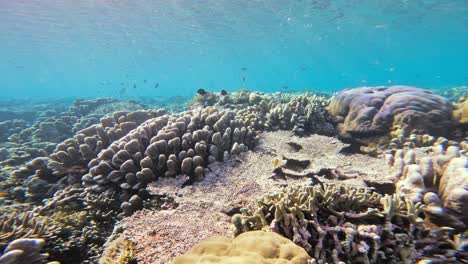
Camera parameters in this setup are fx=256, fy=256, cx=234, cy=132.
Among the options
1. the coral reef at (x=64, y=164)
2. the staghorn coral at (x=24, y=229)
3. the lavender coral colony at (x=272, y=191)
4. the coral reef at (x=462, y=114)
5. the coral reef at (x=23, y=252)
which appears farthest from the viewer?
the coral reef at (x=462, y=114)

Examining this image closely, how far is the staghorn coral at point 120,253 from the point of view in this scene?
2869 millimetres

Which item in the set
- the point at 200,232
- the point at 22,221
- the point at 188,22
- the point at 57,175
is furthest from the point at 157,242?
the point at 188,22

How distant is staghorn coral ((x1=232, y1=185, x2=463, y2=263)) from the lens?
104 inches

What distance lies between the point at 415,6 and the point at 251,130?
127ft

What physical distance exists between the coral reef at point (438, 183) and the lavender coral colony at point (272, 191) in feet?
0.05

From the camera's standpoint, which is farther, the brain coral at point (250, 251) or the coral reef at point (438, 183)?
the coral reef at point (438, 183)

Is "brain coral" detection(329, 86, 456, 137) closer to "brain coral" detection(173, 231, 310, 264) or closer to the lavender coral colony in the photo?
the lavender coral colony

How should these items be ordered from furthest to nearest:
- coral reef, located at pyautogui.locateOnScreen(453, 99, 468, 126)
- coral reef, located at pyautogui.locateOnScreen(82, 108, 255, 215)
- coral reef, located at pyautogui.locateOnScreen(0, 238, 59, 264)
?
coral reef, located at pyautogui.locateOnScreen(453, 99, 468, 126), coral reef, located at pyautogui.locateOnScreen(82, 108, 255, 215), coral reef, located at pyautogui.locateOnScreen(0, 238, 59, 264)

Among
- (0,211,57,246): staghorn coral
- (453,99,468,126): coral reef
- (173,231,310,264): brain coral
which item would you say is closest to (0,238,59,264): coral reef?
(0,211,57,246): staghorn coral

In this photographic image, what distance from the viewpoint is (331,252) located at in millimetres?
2635

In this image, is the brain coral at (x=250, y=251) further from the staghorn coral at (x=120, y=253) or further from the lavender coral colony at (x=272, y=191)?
the staghorn coral at (x=120, y=253)

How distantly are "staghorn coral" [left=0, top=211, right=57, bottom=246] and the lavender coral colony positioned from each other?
0.02 metres

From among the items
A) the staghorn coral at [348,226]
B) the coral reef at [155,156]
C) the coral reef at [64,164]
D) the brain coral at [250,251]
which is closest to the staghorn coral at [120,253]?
the brain coral at [250,251]

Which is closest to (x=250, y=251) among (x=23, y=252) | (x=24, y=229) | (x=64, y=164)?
(x=23, y=252)
